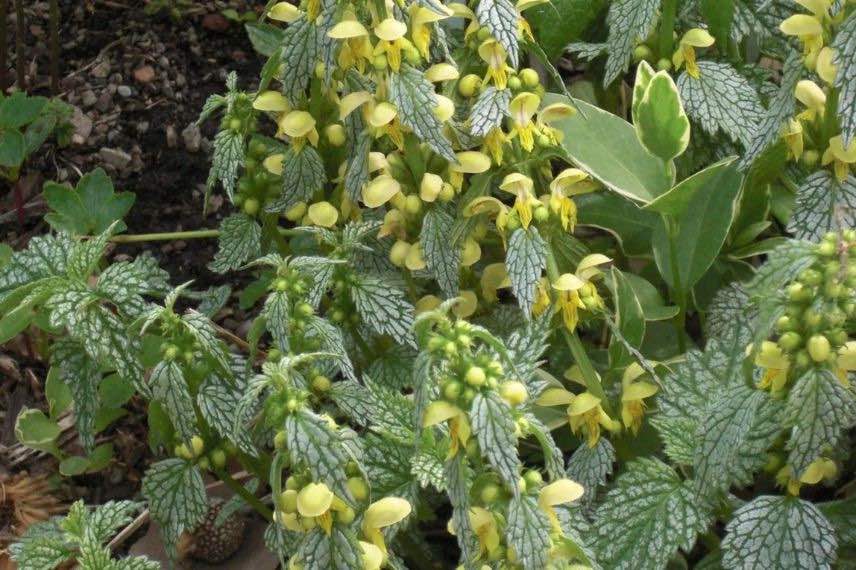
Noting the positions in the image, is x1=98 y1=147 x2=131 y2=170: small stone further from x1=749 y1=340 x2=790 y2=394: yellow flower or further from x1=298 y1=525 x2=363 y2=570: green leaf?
x1=749 y1=340 x2=790 y2=394: yellow flower

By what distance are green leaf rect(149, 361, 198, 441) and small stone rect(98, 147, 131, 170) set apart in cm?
131

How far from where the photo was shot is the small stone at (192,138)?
8.62ft

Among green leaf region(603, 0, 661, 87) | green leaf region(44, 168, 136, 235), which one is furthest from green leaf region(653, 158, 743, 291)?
green leaf region(44, 168, 136, 235)

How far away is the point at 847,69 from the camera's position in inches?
51.6

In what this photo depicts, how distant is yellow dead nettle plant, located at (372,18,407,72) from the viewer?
4.53 feet

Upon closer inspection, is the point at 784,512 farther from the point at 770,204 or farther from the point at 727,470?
the point at 770,204

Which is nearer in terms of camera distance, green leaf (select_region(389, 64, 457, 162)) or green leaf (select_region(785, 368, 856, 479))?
green leaf (select_region(785, 368, 856, 479))

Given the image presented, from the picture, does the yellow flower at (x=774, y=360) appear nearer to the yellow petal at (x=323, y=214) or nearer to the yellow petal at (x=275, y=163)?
the yellow petal at (x=323, y=214)

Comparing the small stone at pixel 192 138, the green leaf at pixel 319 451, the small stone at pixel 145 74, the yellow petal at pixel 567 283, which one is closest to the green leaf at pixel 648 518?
the yellow petal at pixel 567 283

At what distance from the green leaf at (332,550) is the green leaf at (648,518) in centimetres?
39

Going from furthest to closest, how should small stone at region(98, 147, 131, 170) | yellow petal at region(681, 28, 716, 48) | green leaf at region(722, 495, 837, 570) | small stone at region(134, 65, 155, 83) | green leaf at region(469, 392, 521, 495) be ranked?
1. small stone at region(134, 65, 155, 83)
2. small stone at region(98, 147, 131, 170)
3. yellow petal at region(681, 28, 716, 48)
4. green leaf at region(722, 495, 837, 570)
5. green leaf at region(469, 392, 521, 495)

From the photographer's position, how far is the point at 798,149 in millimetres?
1538

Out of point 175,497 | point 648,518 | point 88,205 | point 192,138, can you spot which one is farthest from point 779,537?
point 192,138

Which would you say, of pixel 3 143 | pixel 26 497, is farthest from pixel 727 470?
pixel 3 143
